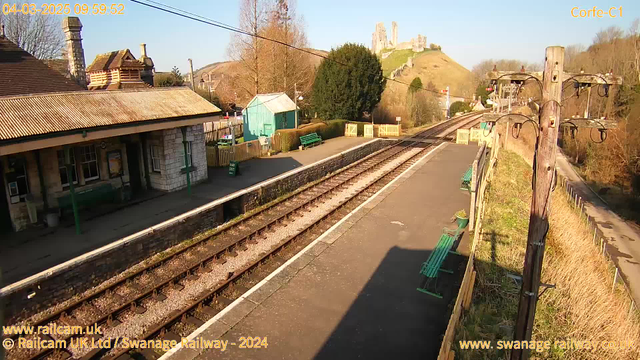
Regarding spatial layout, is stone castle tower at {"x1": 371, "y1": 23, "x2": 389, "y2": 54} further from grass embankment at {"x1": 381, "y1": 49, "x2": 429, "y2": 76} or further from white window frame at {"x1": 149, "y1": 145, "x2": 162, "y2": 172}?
white window frame at {"x1": 149, "y1": 145, "x2": 162, "y2": 172}

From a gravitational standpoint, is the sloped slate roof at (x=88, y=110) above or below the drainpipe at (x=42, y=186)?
above

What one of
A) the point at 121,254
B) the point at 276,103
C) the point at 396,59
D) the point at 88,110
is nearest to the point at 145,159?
the point at 88,110

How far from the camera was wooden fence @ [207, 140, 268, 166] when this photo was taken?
65.1 ft

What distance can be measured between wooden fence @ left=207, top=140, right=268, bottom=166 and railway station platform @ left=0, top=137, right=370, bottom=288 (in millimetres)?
706

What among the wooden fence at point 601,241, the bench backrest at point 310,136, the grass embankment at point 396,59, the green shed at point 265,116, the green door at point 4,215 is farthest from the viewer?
the grass embankment at point 396,59

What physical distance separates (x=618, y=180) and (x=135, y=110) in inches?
1147

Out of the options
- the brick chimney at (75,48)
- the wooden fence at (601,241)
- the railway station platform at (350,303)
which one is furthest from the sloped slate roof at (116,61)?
the wooden fence at (601,241)

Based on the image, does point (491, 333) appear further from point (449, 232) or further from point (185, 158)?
point (185, 158)

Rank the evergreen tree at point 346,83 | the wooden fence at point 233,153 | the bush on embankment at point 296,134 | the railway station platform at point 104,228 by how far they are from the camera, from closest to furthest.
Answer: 1. the railway station platform at point 104,228
2. the wooden fence at point 233,153
3. the bush on embankment at point 296,134
4. the evergreen tree at point 346,83

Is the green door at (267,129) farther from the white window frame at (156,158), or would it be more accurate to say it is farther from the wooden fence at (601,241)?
the wooden fence at (601,241)

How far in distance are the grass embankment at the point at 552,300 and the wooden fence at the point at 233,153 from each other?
41.2 feet

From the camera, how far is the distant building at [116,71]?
18781mm

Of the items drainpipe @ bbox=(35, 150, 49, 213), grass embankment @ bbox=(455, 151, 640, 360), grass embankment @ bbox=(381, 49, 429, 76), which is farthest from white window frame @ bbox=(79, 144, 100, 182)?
grass embankment @ bbox=(381, 49, 429, 76)

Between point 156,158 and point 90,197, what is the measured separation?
3083 mm
